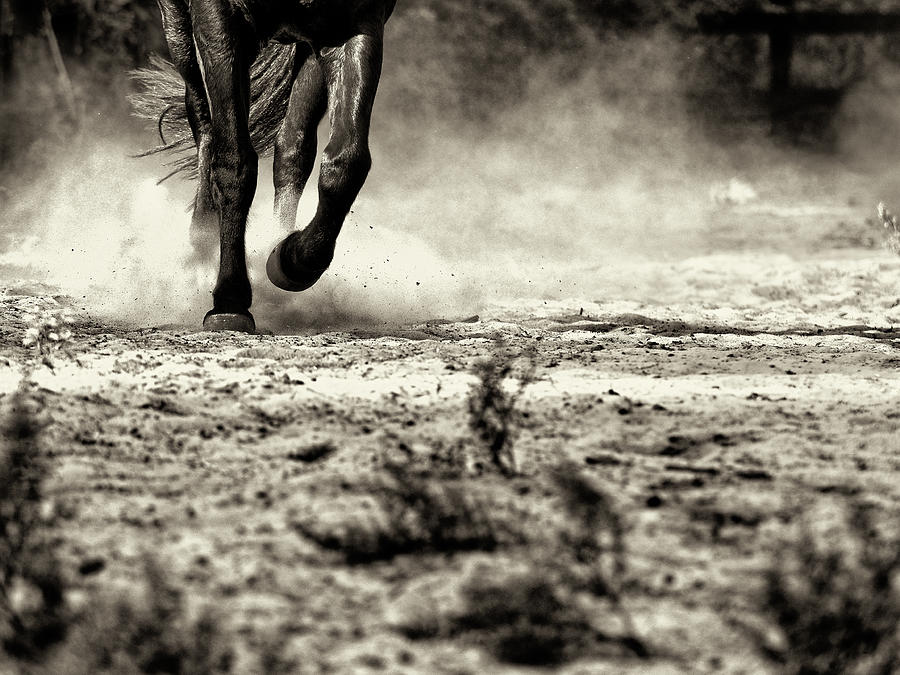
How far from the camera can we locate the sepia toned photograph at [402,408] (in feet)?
3.53

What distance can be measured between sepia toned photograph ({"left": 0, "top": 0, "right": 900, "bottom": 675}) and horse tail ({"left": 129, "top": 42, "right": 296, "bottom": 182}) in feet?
0.05

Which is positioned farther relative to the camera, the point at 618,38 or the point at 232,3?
the point at 618,38

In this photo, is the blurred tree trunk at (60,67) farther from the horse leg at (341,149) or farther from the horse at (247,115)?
the horse leg at (341,149)

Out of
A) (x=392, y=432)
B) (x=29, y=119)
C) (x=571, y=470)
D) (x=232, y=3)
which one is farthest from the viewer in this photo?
(x=29, y=119)

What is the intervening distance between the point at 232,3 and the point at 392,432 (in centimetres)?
198

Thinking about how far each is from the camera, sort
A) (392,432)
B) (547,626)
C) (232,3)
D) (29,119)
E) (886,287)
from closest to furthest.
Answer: (547,626), (392,432), (232,3), (886,287), (29,119)

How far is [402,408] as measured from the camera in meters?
1.85

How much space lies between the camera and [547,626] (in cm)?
107

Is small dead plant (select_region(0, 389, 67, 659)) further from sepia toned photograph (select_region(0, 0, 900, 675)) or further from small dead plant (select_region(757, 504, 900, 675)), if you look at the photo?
small dead plant (select_region(757, 504, 900, 675))

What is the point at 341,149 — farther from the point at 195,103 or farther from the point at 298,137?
the point at 195,103

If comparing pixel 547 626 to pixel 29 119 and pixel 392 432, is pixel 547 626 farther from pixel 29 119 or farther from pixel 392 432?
pixel 29 119

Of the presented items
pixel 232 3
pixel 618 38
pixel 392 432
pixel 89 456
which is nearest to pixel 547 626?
pixel 392 432

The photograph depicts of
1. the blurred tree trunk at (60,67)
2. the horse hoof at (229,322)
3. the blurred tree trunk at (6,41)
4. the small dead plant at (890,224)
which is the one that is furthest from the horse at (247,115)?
the blurred tree trunk at (6,41)

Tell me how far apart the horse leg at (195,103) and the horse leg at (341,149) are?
2.73 ft
